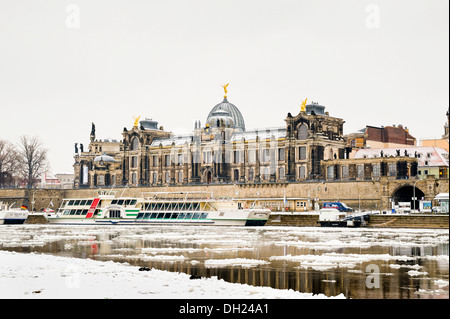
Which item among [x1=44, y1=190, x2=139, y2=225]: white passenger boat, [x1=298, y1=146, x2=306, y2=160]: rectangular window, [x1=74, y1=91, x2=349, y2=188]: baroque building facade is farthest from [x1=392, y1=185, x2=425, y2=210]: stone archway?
[x1=44, y1=190, x2=139, y2=225]: white passenger boat

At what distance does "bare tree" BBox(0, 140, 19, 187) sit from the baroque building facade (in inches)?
589

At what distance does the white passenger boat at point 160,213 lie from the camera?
260 ft

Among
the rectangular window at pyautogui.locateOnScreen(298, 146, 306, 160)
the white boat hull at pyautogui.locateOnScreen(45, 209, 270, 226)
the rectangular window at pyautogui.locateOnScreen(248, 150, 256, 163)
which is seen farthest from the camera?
the rectangular window at pyautogui.locateOnScreen(248, 150, 256, 163)

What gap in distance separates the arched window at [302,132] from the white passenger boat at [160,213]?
31.3 meters

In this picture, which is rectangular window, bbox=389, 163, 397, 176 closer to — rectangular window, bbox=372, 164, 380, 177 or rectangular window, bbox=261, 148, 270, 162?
rectangular window, bbox=372, 164, 380, 177

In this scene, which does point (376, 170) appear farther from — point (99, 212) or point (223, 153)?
point (99, 212)

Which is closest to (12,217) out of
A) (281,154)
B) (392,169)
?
(281,154)

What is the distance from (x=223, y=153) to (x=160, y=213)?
1679 inches

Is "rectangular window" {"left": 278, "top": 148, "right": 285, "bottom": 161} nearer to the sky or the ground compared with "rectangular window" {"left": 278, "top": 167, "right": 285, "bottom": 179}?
nearer to the sky

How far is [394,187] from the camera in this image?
9900 centimetres

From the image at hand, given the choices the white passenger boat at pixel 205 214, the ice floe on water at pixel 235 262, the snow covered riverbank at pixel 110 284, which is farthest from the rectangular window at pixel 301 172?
the snow covered riverbank at pixel 110 284

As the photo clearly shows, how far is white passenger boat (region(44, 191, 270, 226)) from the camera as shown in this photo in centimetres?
7919

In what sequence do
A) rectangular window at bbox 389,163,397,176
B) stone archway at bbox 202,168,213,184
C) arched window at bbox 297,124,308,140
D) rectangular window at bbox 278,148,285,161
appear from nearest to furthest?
rectangular window at bbox 389,163,397,176 < arched window at bbox 297,124,308,140 < rectangular window at bbox 278,148,285,161 < stone archway at bbox 202,168,213,184
